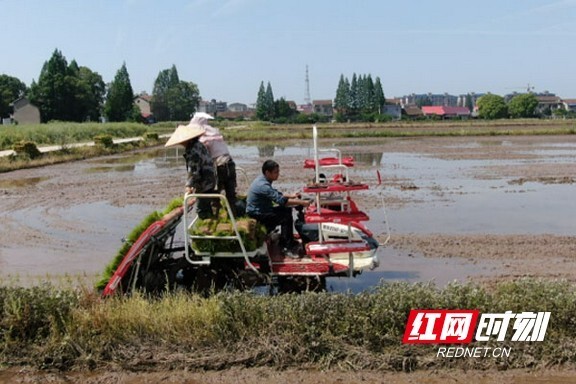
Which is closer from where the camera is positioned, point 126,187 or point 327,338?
point 327,338

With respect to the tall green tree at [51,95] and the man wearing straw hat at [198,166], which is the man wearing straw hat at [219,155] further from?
the tall green tree at [51,95]

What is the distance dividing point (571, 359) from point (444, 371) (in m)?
1.06

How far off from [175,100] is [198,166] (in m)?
113

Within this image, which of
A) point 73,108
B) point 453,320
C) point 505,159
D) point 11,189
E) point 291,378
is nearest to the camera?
point 291,378

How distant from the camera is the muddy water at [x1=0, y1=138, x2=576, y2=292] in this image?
29.7ft

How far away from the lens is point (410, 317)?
16.5 feet

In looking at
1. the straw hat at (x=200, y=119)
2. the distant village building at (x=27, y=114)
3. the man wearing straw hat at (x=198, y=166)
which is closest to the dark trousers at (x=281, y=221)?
the man wearing straw hat at (x=198, y=166)

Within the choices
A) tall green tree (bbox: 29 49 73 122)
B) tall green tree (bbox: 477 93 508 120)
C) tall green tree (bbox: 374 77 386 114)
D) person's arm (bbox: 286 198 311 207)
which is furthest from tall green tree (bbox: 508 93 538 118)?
person's arm (bbox: 286 198 311 207)

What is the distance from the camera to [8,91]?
300ft

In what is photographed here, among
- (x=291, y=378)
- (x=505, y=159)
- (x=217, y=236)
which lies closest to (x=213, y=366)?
(x=291, y=378)

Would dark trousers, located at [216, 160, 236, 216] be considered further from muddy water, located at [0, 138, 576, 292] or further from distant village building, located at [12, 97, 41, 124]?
distant village building, located at [12, 97, 41, 124]

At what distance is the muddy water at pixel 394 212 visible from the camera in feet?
29.7

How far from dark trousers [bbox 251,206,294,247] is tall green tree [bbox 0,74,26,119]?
91718 mm

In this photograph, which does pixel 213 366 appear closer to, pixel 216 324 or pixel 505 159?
pixel 216 324
